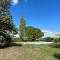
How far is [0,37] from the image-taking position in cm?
2888

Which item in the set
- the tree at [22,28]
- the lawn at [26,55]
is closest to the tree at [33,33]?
the tree at [22,28]

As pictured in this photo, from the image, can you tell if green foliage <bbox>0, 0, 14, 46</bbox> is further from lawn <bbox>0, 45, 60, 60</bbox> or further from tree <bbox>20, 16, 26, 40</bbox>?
tree <bbox>20, 16, 26, 40</bbox>

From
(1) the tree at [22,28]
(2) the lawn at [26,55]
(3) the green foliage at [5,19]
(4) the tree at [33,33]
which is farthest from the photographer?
(4) the tree at [33,33]

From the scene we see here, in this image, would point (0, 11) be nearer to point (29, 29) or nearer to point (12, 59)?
point (12, 59)

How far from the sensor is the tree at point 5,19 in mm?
27122

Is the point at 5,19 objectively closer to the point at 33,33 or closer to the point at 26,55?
the point at 26,55

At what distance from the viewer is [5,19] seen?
27.1 meters

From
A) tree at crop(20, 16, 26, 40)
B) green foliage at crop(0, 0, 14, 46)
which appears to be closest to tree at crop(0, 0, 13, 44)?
green foliage at crop(0, 0, 14, 46)

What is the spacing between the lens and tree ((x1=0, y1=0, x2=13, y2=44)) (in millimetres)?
27122

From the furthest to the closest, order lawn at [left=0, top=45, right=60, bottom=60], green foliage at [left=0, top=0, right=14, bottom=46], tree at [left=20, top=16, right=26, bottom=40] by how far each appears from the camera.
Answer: tree at [left=20, top=16, right=26, bottom=40], green foliage at [left=0, top=0, right=14, bottom=46], lawn at [left=0, top=45, right=60, bottom=60]

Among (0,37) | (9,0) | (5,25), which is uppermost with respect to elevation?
(9,0)

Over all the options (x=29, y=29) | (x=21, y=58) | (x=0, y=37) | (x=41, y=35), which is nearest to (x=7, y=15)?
(x=0, y=37)

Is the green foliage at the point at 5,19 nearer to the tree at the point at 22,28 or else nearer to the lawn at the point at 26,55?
the lawn at the point at 26,55

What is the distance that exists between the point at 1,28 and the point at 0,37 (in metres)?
1.71
